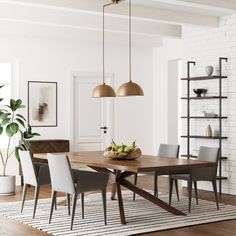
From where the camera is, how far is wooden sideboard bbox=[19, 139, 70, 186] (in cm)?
921

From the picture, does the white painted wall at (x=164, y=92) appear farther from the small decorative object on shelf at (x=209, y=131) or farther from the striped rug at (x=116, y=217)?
the striped rug at (x=116, y=217)

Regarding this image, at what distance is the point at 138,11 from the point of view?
25.1 ft

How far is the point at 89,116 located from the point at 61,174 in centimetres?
479

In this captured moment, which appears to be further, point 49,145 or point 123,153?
point 49,145

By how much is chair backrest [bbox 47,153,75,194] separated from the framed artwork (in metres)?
3.88

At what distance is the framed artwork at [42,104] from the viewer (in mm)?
9664

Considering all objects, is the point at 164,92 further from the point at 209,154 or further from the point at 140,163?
the point at 140,163

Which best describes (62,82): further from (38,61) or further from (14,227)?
(14,227)

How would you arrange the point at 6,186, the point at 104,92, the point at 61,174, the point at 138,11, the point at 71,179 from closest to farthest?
the point at 71,179 → the point at 61,174 → the point at 104,92 → the point at 138,11 → the point at 6,186

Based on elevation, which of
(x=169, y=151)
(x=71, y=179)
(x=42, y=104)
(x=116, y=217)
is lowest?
(x=116, y=217)

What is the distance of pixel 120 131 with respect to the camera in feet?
35.6

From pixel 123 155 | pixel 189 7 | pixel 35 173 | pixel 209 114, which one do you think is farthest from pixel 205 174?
pixel 189 7

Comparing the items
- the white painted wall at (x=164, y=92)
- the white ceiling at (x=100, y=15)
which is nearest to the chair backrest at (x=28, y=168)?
the white ceiling at (x=100, y=15)

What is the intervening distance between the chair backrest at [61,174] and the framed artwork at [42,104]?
12.7 feet
